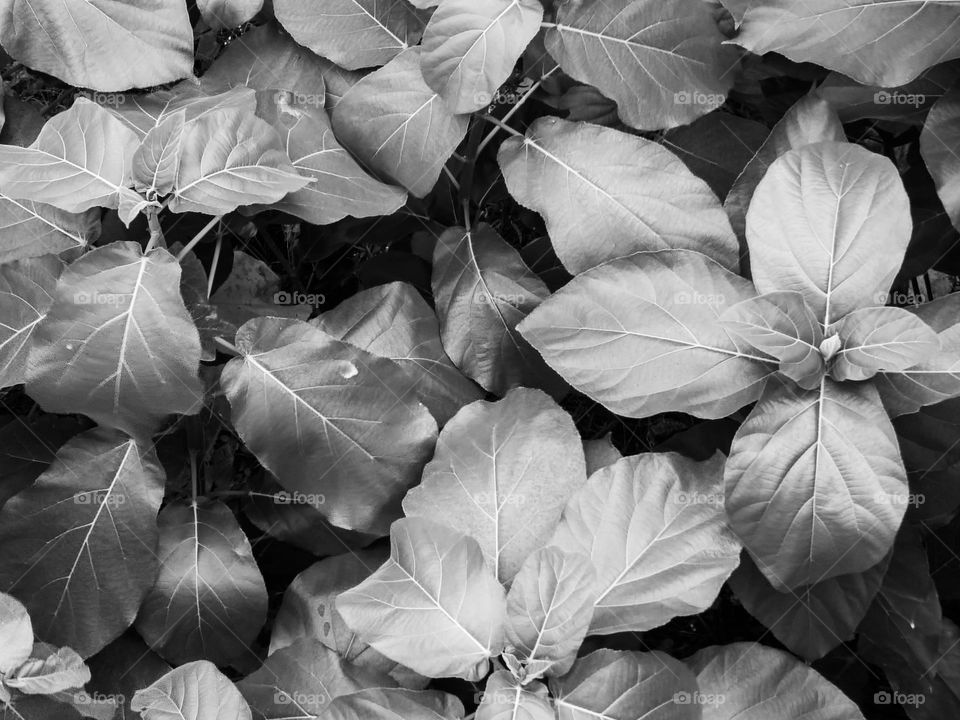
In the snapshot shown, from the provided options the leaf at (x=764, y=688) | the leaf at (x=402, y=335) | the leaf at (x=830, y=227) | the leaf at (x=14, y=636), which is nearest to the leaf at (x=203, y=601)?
the leaf at (x=14, y=636)

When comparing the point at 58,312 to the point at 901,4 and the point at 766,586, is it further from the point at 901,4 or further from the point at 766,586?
the point at 901,4

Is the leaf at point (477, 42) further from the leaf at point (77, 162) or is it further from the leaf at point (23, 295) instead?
the leaf at point (23, 295)

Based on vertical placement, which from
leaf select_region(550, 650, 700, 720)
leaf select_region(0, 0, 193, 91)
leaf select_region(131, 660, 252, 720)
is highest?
leaf select_region(0, 0, 193, 91)

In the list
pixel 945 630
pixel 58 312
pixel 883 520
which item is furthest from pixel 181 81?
pixel 945 630

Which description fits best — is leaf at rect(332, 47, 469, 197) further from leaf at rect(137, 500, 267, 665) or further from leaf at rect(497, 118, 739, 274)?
leaf at rect(137, 500, 267, 665)

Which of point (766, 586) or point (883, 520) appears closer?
point (883, 520)

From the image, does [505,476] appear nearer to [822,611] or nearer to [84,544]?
[822,611]

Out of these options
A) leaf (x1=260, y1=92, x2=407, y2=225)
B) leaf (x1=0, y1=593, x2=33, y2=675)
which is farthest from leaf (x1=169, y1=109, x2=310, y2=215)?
leaf (x1=0, y1=593, x2=33, y2=675)
